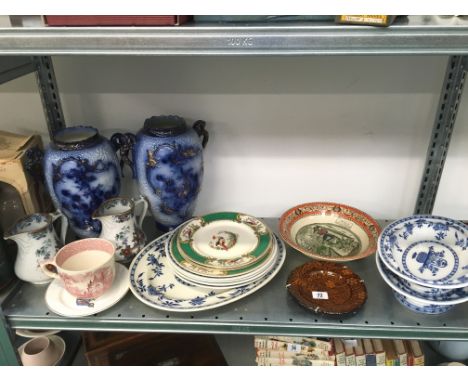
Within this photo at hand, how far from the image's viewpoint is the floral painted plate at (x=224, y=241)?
77 cm

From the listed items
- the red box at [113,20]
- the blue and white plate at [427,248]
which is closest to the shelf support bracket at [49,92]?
the red box at [113,20]

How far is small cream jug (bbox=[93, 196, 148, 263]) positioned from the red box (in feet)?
1.17

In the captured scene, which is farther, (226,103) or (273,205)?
(273,205)

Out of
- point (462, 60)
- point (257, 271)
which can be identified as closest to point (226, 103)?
point (257, 271)

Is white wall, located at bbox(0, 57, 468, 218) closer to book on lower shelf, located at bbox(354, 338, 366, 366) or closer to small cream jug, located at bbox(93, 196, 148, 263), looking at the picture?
small cream jug, located at bbox(93, 196, 148, 263)

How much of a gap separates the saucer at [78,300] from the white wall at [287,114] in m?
0.31

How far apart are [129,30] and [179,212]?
43cm

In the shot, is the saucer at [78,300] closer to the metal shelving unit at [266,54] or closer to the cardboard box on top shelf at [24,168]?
the metal shelving unit at [266,54]

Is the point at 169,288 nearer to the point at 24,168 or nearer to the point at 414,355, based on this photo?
the point at 24,168

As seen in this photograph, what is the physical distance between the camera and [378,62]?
0.85m

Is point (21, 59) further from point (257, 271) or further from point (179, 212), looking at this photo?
point (257, 271)

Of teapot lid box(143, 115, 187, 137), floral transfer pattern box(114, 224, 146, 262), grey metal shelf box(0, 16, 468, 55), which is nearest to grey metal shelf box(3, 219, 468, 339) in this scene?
floral transfer pattern box(114, 224, 146, 262)

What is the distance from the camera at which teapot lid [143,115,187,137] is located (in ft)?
2.56

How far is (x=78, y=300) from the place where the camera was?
0.74 m
